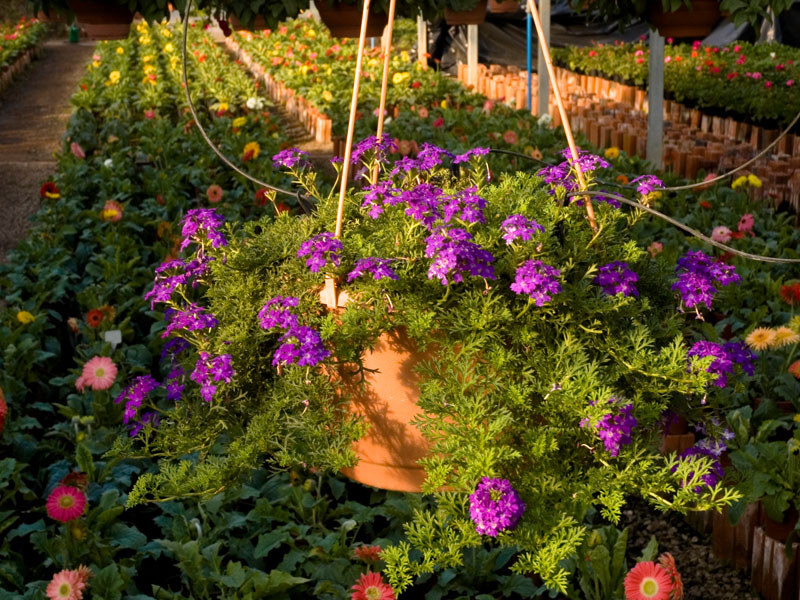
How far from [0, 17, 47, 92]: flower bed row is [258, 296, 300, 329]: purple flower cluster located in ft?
57.3

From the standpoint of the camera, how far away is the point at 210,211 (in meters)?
2.11

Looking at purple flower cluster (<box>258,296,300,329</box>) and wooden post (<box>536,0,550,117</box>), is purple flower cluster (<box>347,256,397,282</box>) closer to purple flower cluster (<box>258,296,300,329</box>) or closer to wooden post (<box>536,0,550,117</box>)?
purple flower cluster (<box>258,296,300,329</box>)

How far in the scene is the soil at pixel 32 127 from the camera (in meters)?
8.26

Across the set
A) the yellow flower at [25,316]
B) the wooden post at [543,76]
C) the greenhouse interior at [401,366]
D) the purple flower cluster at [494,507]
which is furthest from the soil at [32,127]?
the purple flower cluster at [494,507]

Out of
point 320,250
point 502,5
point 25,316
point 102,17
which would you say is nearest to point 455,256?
point 320,250

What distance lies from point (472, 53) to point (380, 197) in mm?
12920

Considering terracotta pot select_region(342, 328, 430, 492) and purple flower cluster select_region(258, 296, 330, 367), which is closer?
purple flower cluster select_region(258, 296, 330, 367)

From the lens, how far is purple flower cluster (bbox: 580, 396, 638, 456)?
1734 mm

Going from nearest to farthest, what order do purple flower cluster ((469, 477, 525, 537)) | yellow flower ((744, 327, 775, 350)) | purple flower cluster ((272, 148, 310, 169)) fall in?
purple flower cluster ((469, 477, 525, 537))
purple flower cluster ((272, 148, 310, 169))
yellow flower ((744, 327, 775, 350))

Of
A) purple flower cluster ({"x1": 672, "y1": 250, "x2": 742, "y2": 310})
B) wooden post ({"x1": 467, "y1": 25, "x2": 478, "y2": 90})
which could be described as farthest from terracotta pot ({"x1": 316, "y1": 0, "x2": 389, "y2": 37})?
wooden post ({"x1": 467, "y1": 25, "x2": 478, "y2": 90})

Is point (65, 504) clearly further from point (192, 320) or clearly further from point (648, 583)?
point (648, 583)

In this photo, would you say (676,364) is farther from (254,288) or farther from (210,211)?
(210,211)

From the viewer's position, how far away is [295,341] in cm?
177

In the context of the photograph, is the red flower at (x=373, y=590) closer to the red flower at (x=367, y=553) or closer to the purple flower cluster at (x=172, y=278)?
the red flower at (x=367, y=553)
